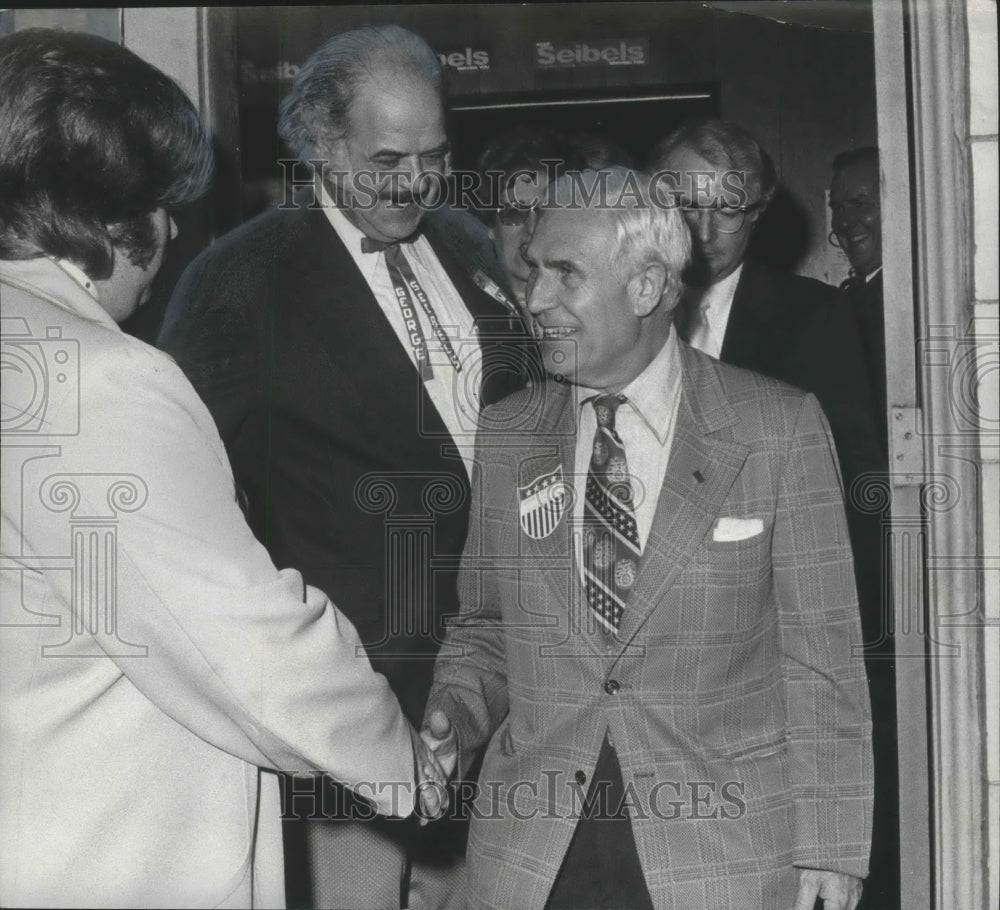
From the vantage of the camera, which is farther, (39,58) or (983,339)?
(983,339)

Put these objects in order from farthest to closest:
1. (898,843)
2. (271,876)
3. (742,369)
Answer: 1. (898,843)
2. (742,369)
3. (271,876)

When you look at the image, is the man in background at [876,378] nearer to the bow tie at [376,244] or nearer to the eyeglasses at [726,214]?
the eyeglasses at [726,214]

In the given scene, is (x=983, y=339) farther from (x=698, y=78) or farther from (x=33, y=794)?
(x=33, y=794)

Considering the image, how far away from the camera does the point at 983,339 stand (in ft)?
8.23

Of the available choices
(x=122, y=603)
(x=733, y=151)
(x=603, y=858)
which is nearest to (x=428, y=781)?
(x=603, y=858)

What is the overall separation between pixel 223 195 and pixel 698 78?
95 centimetres

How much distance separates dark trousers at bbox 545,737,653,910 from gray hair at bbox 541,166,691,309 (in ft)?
2.74

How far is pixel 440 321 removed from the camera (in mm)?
2496

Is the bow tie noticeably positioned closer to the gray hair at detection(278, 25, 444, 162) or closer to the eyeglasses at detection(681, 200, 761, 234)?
the gray hair at detection(278, 25, 444, 162)

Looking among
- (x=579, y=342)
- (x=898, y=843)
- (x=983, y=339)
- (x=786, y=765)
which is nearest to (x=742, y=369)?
(x=579, y=342)

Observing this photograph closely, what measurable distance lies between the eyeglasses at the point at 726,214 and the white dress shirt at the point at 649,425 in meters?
0.27

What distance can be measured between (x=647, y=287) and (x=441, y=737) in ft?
2.96

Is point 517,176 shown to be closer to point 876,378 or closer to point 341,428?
point 341,428

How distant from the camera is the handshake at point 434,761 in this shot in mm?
2371
